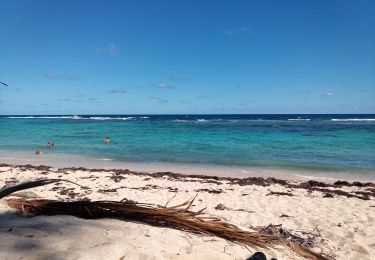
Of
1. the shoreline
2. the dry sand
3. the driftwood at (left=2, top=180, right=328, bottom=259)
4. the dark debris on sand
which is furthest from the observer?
the shoreline

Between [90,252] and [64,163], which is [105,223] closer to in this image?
[90,252]

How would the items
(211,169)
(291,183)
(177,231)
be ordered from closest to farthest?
1. (177,231)
2. (291,183)
3. (211,169)

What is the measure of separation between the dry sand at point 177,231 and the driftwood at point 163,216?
6 cm

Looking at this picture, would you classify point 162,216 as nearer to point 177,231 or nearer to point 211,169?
point 177,231

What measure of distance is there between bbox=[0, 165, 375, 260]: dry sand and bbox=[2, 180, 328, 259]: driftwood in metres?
0.06

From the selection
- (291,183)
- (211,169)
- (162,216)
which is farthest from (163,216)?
(211,169)

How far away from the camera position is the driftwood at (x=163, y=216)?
2.48 m

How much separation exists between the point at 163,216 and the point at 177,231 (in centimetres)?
16

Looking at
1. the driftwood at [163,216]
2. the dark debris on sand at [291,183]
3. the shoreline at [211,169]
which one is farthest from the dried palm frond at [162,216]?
the shoreline at [211,169]

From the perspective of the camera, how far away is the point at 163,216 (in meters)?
2.53

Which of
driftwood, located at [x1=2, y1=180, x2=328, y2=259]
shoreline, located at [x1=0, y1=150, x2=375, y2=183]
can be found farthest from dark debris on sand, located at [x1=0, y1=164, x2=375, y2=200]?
driftwood, located at [x1=2, y1=180, x2=328, y2=259]

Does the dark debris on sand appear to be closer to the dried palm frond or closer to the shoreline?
the shoreline

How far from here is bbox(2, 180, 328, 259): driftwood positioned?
2479mm

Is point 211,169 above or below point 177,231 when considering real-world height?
below
